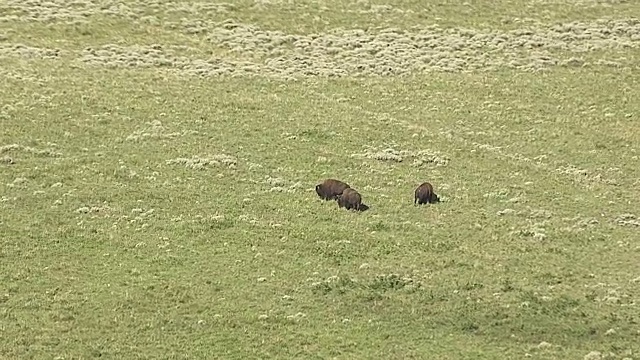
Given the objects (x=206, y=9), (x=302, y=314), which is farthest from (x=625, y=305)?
(x=206, y=9)

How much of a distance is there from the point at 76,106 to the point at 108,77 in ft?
17.7

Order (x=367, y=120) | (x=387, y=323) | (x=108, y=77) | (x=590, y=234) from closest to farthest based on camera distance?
(x=387, y=323), (x=590, y=234), (x=367, y=120), (x=108, y=77)

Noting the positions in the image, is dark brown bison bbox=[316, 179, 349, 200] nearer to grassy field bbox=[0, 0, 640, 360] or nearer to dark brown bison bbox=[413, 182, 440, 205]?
grassy field bbox=[0, 0, 640, 360]

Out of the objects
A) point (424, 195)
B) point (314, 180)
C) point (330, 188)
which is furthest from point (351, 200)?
point (314, 180)

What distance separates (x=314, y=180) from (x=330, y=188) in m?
2.16

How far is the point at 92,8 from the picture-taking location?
57188 mm

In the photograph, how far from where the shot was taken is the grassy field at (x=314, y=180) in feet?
75.0

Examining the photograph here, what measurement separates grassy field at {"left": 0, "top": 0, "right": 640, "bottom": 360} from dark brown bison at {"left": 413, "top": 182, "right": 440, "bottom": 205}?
367 mm

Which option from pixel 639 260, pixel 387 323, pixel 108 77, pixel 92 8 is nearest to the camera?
pixel 387 323

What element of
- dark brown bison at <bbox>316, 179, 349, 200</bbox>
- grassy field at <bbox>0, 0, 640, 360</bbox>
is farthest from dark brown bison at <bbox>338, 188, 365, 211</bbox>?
dark brown bison at <bbox>316, 179, 349, 200</bbox>

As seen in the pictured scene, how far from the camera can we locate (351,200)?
30.6 metres

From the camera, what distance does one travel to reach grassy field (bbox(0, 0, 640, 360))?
22875 millimetres

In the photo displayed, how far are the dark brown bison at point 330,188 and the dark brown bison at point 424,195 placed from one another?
2.44m

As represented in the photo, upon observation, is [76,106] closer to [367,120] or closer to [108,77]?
[108,77]
